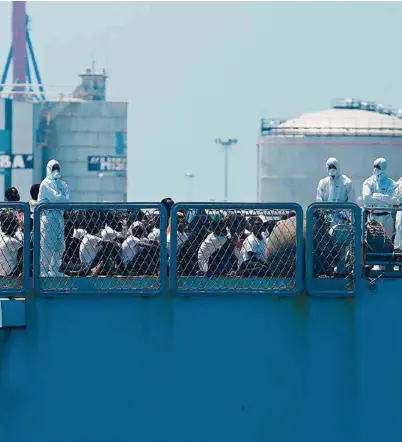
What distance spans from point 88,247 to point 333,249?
2.55 meters

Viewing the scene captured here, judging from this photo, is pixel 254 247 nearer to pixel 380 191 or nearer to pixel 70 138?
pixel 380 191

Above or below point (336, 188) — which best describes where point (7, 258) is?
below

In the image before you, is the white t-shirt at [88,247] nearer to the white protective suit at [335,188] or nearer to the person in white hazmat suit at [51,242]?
the person in white hazmat suit at [51,242]

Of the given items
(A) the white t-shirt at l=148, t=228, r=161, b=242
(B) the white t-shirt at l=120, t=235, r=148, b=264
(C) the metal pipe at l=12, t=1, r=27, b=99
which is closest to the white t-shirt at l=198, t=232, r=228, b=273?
(A) the white t-shirt at l=148, t=228, r=161, b=242

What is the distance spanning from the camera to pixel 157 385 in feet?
48.0

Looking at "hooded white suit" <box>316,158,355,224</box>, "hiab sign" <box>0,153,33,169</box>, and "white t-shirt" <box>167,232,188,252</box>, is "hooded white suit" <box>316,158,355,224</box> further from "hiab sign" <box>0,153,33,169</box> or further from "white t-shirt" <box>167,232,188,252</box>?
"hiab sign" <box>0,153,33,169</box>

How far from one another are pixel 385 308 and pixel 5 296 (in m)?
3.92

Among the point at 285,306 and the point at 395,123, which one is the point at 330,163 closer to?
the point at 285,306

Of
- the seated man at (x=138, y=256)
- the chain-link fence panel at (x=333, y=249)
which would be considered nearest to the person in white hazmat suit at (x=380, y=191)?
the chain-link fence panel at (x=333, y=249)

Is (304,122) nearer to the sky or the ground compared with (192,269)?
nearer to the sky

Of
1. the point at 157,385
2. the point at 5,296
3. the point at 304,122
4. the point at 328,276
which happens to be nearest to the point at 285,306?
the point at 328,276

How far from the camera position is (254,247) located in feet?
48.3

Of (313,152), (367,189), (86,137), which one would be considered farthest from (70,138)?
(367,189)

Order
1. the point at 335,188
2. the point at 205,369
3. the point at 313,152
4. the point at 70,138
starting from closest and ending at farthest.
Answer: the point at 205,369 → the point at 335,188 → the point at 313,152 → the point at 70,138
